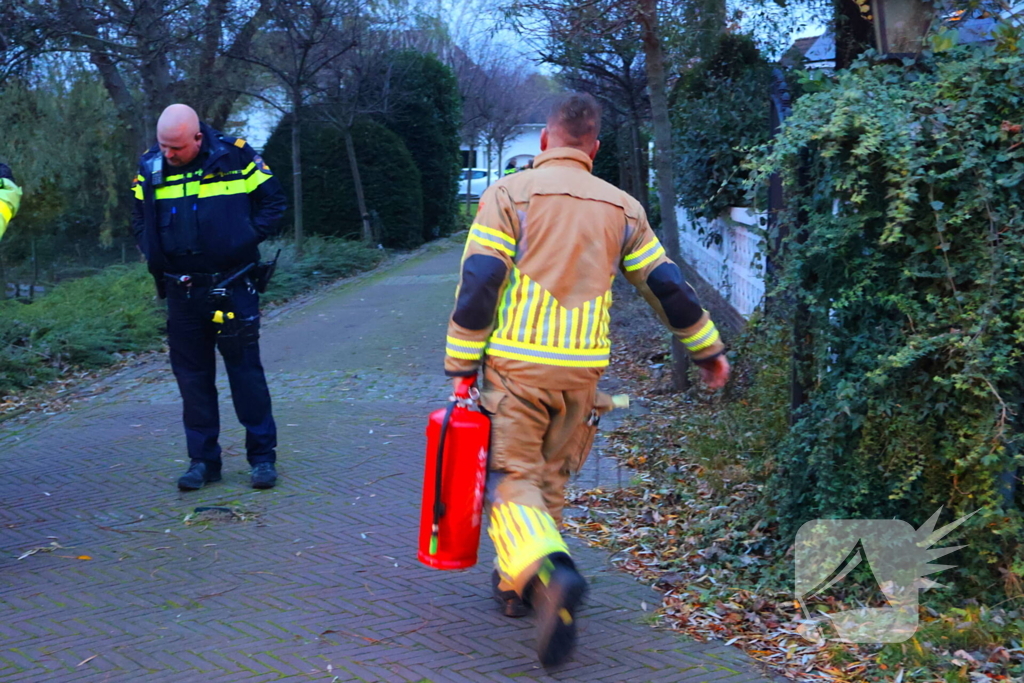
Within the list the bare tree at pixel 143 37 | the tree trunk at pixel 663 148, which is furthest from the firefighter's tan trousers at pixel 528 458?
the bare tree at pixel 143 37

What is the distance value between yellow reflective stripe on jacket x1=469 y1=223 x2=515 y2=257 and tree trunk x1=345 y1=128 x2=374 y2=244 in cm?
1458

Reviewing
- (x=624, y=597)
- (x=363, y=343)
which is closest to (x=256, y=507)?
(x=624, y=597)

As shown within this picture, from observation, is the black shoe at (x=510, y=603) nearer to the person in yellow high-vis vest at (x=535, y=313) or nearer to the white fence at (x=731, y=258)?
the person in yellow high-vis vest at (x=535, y=313)

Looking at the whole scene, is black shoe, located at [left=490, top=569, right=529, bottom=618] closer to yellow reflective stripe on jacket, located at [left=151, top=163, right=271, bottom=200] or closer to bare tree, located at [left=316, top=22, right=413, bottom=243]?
yellow reflective stripe on jacket, located at [left=151, top=163, right=271, bottom=200]

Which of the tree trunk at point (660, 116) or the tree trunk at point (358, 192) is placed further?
the tree trunk at point (358, 192)

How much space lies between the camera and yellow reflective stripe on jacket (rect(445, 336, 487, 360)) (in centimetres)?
329

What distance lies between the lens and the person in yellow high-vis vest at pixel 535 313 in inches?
127

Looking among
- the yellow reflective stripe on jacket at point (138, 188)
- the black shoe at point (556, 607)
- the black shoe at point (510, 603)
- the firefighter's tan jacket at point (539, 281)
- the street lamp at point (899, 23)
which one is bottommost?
the black shoe at point (510, 603)

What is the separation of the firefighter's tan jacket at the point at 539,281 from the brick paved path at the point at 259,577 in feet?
3.39

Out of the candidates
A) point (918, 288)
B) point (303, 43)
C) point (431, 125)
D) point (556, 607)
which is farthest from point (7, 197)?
point (431, 125)

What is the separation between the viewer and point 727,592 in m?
3.89

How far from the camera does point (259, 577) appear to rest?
164 inches

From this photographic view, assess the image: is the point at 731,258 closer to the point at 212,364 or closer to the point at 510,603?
the point at 212,364

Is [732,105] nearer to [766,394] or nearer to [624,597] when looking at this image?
[766,394]
